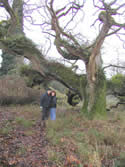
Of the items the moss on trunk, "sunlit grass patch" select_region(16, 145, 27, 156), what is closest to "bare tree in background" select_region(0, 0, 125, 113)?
the moss on trunk

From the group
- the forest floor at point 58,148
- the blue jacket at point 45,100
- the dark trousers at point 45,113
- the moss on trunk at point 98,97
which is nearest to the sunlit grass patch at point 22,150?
Result: the forest floor at point 58,148

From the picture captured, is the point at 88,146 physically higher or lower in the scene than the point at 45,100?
lower

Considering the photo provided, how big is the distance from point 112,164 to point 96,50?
6699mm

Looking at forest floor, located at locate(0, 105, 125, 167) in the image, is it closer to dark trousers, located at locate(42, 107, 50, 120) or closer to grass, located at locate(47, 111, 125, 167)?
grass, located at locate(47, 111, 125, 167)

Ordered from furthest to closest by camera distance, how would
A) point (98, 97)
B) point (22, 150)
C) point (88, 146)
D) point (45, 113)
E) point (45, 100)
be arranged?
1. point (98, 97)
2. point (45, 113)
3. point (45, 100)
4. point (88, 146)
5. point (22, 150)

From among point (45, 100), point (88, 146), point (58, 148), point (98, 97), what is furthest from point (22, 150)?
point (98, 97)

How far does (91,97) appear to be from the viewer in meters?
10.6

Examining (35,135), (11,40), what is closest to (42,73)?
(11,40)

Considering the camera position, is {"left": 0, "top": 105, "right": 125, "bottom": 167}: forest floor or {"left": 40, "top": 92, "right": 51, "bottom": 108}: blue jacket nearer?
{"left": 0, "top": 105, "right": 125, "bottom": 167}: forest floor

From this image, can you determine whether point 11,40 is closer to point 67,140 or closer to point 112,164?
point 67,140

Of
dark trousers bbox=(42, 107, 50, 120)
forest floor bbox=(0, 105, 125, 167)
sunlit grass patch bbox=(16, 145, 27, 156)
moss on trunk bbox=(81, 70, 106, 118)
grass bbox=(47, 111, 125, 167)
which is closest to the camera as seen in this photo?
forest floor bbox=(0, 105, 125, 167)

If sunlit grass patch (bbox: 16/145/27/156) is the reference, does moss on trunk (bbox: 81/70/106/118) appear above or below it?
above

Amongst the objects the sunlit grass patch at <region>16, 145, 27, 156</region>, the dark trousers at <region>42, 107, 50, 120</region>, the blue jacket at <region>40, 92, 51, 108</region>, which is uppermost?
the blue jacket at <region>40, 92, 51, 108</region>

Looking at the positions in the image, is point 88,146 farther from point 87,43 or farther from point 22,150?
point 87,43
